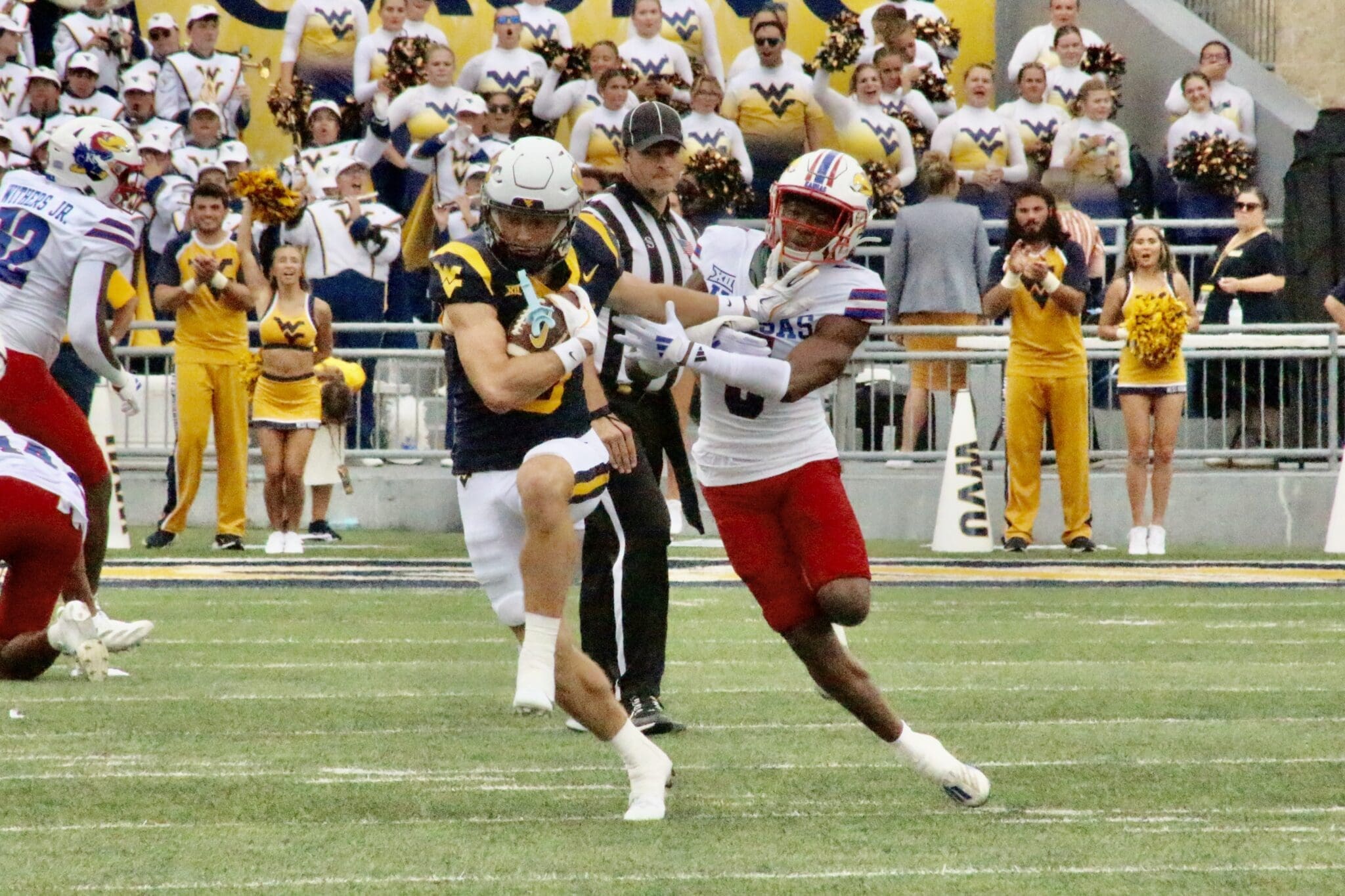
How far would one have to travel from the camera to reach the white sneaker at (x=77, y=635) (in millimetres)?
8539

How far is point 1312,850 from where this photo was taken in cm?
551

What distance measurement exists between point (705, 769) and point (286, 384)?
9.08m

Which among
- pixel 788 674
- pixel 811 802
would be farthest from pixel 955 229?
pixel 811 802

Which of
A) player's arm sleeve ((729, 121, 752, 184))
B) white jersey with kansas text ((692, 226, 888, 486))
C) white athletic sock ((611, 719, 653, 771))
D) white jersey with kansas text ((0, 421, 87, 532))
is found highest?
player's arm sleeve ((729, 121, 752, 184))

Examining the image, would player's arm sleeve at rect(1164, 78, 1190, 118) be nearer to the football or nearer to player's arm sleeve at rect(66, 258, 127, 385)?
player's arm sleeve at rect(66, 258, 127, 385)

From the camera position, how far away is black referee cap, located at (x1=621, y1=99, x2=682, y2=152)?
7844mm

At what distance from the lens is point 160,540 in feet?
50.1

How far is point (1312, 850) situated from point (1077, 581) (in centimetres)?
767

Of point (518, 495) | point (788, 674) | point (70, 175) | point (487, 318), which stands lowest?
point (788, 674)

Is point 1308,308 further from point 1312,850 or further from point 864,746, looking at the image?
point 1312,850

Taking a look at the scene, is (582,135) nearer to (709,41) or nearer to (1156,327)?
(709,41)

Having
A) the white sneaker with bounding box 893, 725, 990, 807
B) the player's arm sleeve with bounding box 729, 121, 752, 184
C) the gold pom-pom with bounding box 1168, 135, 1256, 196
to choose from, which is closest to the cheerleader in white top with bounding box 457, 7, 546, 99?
the player's arm sleeve with bounding box 729, 121, 752, 184

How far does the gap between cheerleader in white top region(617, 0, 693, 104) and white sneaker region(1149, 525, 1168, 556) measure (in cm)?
596

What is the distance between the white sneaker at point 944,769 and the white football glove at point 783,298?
1.24m
